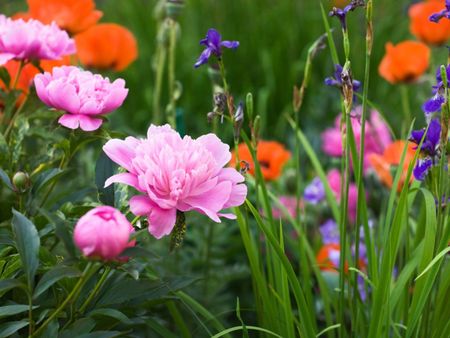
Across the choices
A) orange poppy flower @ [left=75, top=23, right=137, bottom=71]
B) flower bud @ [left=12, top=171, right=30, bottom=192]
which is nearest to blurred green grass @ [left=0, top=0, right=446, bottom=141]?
orange poppy flower @ [left=75, top=23, right=137, bottom=71]

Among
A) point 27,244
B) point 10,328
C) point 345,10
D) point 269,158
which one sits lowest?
point 269,158

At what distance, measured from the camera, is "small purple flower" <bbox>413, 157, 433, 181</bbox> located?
105cm

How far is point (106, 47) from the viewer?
1925 mm

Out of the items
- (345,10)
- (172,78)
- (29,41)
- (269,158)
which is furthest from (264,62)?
(345,10)

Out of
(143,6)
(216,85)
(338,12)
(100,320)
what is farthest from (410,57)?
(143,6)

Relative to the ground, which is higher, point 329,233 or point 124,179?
point 124,179

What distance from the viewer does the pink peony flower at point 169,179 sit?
849 mm

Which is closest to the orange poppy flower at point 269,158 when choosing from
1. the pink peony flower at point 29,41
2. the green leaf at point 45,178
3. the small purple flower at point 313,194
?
the small purple flower at point 313,194

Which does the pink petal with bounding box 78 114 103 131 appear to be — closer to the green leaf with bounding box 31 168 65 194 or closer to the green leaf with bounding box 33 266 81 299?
the green leaf with bounding box 31 168 65 194

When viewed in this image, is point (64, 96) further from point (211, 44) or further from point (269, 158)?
point (269, 158)

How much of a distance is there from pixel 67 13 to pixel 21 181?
669 millimetres

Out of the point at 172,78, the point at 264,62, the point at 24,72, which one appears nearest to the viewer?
the point at 24,72

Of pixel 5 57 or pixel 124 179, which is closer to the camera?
pixel 124 179

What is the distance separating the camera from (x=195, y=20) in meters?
2.92
